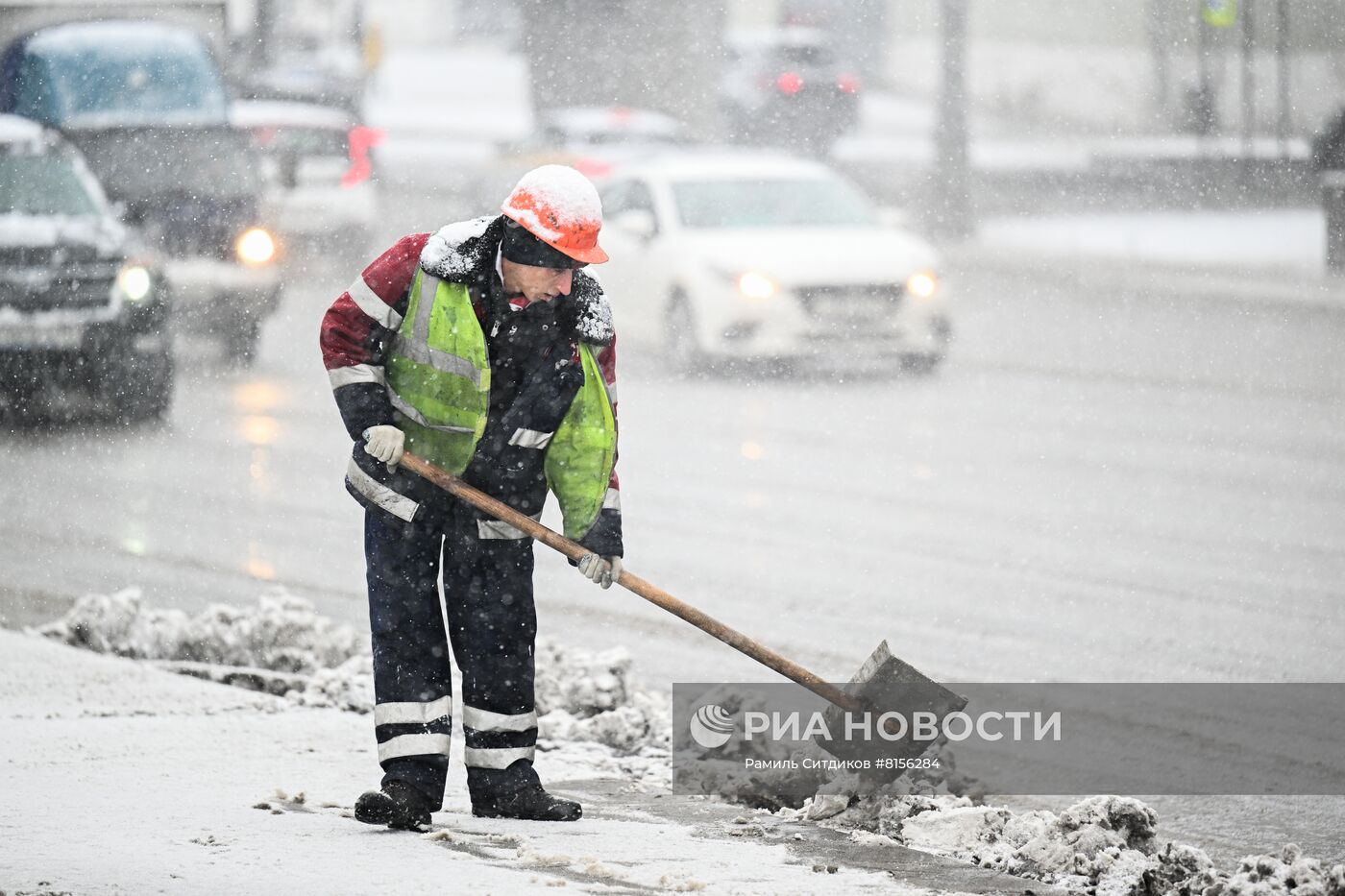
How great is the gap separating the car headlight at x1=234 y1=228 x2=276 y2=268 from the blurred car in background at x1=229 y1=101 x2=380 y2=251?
2.47m

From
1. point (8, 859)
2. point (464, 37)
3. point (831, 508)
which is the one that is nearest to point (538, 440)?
point (8, 859)

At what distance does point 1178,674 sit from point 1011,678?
1.71 ft

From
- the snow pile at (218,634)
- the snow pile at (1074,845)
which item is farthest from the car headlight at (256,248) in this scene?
the snow pile at (1074,845)

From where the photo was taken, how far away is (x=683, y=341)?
13656mm

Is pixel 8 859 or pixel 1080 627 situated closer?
pixel 8 859

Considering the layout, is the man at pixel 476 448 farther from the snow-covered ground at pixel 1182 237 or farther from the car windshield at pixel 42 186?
the snow-covered ground at pixel 1182 237

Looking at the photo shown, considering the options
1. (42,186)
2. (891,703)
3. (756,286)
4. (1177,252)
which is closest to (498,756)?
(891,703)

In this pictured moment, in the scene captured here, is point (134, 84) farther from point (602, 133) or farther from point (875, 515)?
point (602, 133)

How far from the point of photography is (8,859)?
4012mm

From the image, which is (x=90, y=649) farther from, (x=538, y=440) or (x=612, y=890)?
(x=612, y=890)

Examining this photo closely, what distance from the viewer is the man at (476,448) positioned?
4.54 m

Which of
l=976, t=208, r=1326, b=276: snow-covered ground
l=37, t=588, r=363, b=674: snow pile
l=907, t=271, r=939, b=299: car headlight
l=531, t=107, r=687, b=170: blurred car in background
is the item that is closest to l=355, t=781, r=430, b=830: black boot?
l=37, t=588, r=363, b=674: snow pile

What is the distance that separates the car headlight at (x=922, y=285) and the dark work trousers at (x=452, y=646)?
8.88 meters

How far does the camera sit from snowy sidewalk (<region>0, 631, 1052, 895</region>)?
402 cm
